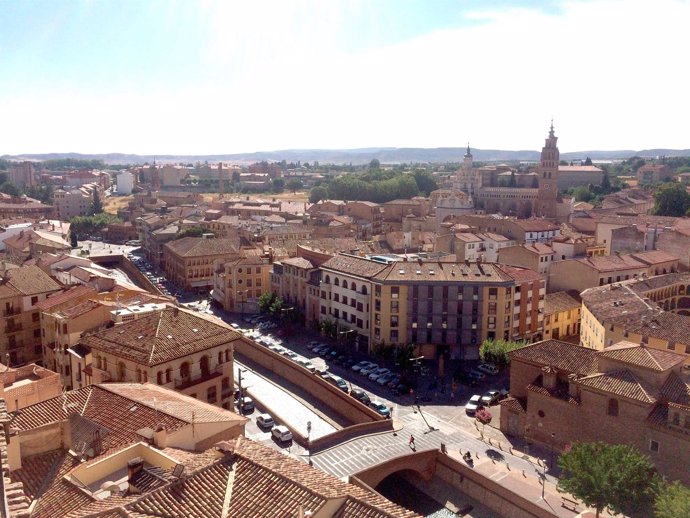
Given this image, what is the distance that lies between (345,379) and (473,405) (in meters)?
11.1

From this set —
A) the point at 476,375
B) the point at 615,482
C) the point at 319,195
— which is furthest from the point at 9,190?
the point at 615,482

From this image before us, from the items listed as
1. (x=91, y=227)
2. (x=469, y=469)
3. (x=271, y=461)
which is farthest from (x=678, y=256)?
(x=91, y=227)

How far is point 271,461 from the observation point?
19.4 meters

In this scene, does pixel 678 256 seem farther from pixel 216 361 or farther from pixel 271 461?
pixel 271 461

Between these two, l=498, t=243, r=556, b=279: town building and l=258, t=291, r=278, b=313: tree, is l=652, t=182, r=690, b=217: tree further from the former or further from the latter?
l=258, t=291, r=278, b=313: tree

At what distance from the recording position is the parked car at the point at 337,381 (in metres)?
48.7

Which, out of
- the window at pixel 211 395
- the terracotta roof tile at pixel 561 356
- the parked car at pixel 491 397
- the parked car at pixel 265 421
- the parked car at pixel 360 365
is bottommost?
the parked car at pixel 491 397

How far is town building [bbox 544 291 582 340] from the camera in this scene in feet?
202

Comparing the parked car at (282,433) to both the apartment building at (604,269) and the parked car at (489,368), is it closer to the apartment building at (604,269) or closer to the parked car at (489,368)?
the parked car at (489,368)

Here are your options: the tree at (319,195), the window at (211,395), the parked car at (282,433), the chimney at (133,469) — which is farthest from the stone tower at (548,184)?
the chimney at (133,469)

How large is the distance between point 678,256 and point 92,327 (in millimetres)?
65783

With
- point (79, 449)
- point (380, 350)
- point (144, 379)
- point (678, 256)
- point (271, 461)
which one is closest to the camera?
point (271, 461)

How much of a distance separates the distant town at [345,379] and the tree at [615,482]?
0.18m

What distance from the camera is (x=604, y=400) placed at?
36.3m
